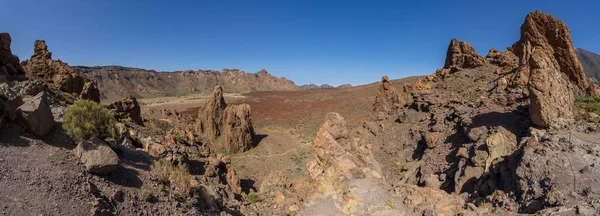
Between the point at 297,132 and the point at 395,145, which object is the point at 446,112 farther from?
the point at 297,132

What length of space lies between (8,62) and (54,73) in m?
8.65

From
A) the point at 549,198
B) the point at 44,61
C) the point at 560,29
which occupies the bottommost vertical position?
the point at 549,198

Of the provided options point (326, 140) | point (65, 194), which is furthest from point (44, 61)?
point (326, 140)

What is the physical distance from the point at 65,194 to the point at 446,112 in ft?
58.9

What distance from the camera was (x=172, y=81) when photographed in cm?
14375

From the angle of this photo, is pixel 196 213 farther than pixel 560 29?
No

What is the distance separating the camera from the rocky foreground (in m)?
5.91

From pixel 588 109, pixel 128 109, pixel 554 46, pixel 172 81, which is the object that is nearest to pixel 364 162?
pixel 588 109

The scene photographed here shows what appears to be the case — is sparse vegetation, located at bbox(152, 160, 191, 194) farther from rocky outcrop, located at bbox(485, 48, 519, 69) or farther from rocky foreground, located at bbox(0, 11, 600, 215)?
rocky outcrop, located at bbox(485, 48, 519, 69)

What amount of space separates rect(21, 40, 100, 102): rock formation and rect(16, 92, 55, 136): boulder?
37.4ft

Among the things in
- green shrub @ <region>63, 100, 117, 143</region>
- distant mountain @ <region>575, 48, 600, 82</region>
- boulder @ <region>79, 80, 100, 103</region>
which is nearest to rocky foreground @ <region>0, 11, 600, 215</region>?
boulder @ <region>79, 80, 100, 103</region>

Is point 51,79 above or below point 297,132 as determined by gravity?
above

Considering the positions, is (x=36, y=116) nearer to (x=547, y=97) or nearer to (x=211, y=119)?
(x=547, y=97)

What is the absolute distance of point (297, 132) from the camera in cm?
3581
